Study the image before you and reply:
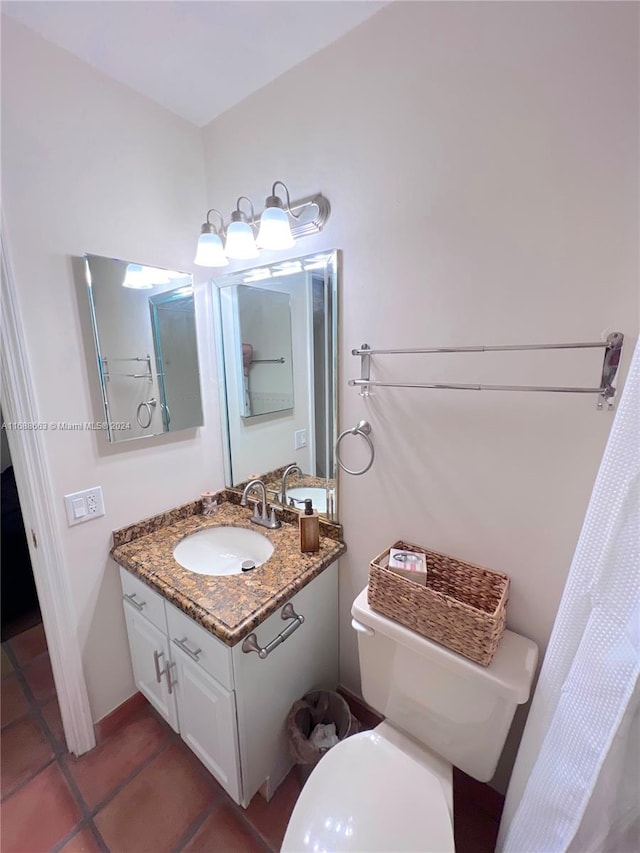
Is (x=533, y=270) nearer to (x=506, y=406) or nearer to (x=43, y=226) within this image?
(x=506, y=406)

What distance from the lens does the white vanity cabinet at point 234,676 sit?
3.48 feet

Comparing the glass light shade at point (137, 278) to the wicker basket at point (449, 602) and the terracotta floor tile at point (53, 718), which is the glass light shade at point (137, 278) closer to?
the wicker basket at point (449, 602)

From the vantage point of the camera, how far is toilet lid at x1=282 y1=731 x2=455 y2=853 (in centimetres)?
84

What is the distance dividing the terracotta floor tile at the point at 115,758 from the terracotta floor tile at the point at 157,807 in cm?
6

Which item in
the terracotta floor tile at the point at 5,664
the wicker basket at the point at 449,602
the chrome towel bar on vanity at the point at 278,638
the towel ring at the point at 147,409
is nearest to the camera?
the wicker basket at the point at 449,602

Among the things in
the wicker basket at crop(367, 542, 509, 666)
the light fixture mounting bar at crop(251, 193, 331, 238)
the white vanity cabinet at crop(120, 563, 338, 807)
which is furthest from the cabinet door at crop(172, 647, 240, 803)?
the light fixture mounting bar at crop(251, 193, 331, 238)

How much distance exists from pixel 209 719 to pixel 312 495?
849 millimetres

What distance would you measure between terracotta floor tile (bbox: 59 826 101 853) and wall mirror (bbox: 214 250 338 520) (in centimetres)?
128

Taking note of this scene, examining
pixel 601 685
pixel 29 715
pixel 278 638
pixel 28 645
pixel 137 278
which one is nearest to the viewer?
pixel 601 685

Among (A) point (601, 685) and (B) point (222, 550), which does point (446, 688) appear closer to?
(A) point (601, 685)

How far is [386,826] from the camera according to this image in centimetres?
87

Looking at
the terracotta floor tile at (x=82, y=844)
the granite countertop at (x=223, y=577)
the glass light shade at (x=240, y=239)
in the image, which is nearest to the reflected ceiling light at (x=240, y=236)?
the glass light shade at (x=240, y=239)

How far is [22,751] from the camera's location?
55.7 inches

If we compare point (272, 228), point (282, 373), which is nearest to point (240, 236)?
point (272, 228)
